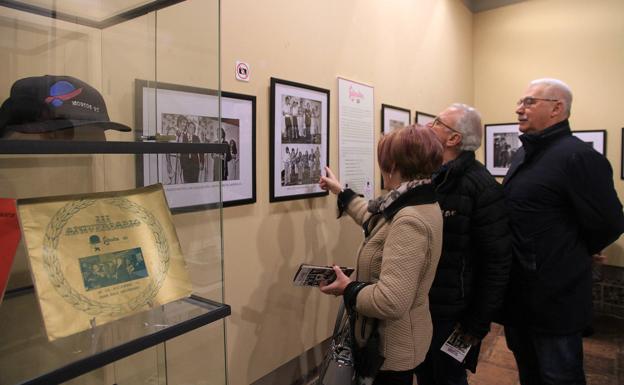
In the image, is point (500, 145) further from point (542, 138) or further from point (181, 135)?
point (181, 135)

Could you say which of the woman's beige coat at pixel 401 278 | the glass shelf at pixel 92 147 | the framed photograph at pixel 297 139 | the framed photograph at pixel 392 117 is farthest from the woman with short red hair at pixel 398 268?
the framed photograph at pixel 392 117

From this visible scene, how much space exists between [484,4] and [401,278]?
444cm

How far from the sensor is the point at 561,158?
1.96m

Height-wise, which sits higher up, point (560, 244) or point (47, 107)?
point (47, 107)

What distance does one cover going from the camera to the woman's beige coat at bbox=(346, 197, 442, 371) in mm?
1398

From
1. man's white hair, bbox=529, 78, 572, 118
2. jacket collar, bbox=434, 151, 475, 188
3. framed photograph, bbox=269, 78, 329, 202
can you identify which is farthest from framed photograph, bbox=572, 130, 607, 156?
framed photograph, bbox=269, 78, 329, 202

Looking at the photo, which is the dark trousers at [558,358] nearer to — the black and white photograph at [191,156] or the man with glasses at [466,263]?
the man with glasses at [466,263]

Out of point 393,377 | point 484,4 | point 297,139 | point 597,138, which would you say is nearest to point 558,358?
point 393,377

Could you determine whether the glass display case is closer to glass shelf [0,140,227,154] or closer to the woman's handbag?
glass shelf [0,140,227,154]

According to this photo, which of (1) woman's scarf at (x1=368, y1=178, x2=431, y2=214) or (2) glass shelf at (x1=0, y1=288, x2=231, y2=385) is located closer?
(2) glass shelf at (x1=0, y1=288, x2=231, y2=385)

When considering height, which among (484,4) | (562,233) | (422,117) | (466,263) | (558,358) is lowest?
(558,358)

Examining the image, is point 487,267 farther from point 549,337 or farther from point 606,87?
point 606,87

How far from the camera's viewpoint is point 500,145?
4.73m

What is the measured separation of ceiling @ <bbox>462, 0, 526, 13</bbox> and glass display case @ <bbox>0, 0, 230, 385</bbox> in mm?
4318
